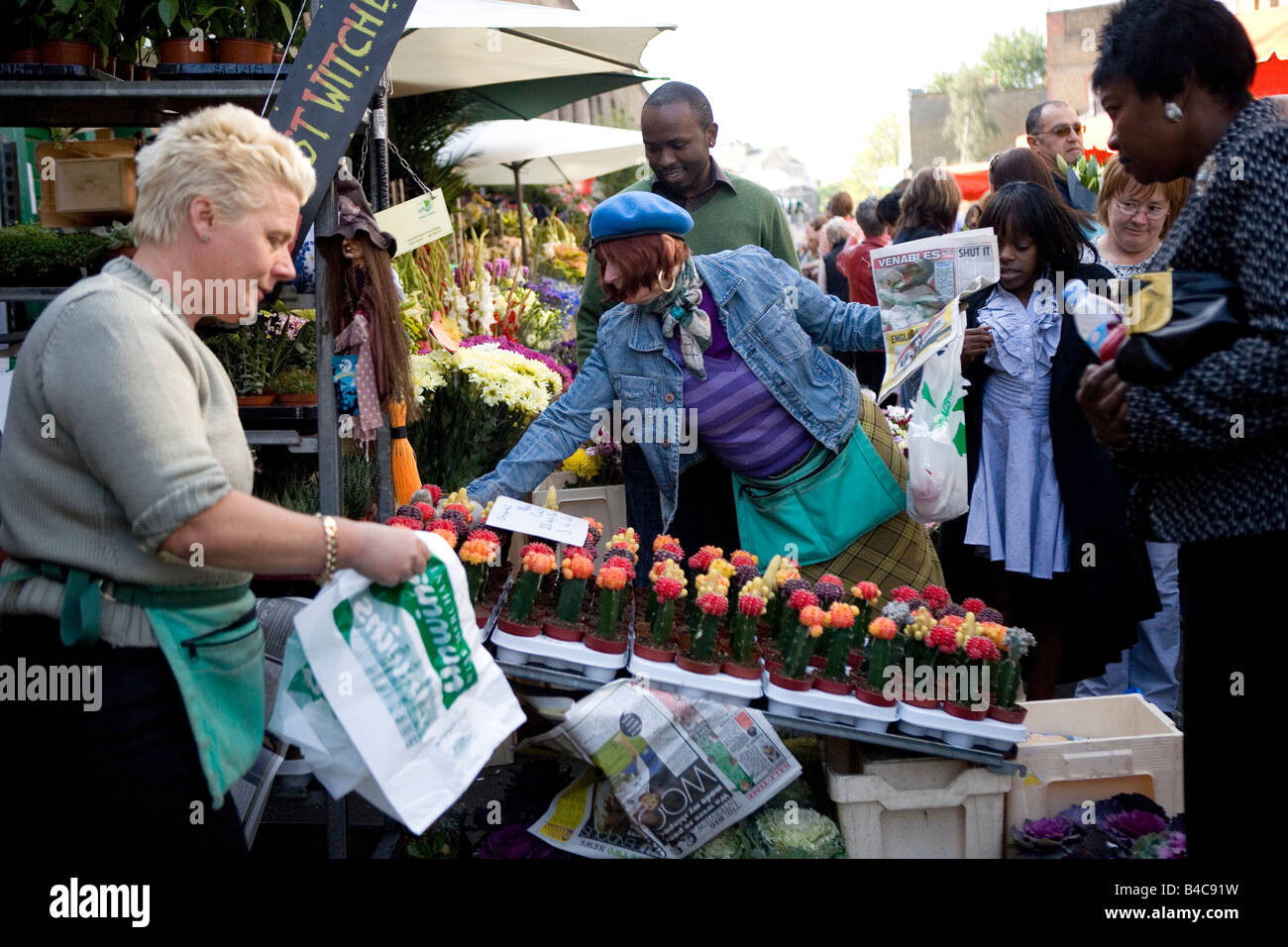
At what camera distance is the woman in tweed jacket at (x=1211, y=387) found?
172 centimetres

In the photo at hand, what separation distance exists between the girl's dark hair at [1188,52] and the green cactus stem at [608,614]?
4.74 feet

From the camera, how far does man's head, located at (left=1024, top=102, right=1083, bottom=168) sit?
5.89m

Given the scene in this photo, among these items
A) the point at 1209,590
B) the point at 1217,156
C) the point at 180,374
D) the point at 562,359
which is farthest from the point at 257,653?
the point at 562,359

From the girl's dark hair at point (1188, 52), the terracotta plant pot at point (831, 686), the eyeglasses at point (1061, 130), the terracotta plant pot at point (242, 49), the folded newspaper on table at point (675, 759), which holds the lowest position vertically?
the folded newspaper on table at point (675, 759)

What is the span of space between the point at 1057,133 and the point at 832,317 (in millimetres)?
3312

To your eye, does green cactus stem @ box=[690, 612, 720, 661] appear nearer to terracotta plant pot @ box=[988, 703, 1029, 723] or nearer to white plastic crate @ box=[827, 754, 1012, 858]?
white plastic crate @ box=[827, 754, 1012, 858]

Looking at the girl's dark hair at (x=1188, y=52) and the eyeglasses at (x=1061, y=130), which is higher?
the eyeglasses at (x=1061, y=130)

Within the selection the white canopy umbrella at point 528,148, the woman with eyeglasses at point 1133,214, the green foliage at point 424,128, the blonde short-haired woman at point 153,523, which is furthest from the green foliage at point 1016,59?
the blonde short-haired woman at point 153,523

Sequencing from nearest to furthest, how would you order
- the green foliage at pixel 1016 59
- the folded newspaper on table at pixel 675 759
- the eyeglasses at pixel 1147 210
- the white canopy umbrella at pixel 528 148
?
1. the folded newspaper on table at pixel 675 759
2. the eyeglasses at pixel 1147 210
3. the white canopy umbrella at pixel 528 148
4. the green foliage at pixel 1016 59

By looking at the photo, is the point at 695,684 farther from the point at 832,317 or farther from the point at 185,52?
the point at 185,52

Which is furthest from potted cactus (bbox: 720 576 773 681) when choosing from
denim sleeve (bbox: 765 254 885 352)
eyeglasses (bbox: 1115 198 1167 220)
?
eyeglasses (bbox: 1115 198 1167 220)

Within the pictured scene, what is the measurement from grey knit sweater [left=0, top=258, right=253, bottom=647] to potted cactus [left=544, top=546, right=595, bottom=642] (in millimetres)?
920

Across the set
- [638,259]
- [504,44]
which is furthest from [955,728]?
[504,44]

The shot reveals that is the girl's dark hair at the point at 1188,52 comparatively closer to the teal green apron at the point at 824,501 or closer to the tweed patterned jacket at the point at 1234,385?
the tweed patterned jacket at the point at 1234,385
